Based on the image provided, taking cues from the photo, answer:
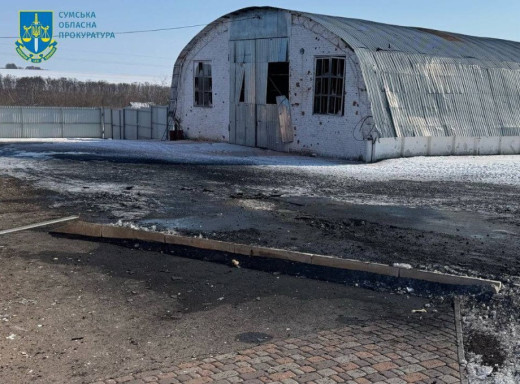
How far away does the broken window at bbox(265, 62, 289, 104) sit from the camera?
2389 centimetres

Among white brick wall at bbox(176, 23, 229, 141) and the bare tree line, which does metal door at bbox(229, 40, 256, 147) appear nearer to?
white brick wall at bbox(176, 23, 229, 141)

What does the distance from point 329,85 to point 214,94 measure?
7022 mm

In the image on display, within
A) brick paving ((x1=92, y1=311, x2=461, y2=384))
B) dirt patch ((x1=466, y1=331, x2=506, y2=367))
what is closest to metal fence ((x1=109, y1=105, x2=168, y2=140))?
brick paving ((x1=92, y1=311, x2=461, y2=384))

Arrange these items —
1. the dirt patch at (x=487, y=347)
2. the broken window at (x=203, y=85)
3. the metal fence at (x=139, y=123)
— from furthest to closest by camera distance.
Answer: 1. the metal fence at (x=139, y=123)
2. the broken window at (x=203, y=85)
3. the dirt patch at (x=487, y=347)

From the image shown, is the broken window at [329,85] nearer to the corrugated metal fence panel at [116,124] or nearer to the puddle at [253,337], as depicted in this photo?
the puddle at [253,337]

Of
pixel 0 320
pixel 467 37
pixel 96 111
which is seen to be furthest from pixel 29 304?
pixel 96 111

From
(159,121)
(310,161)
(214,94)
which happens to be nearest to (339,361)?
(310,161)

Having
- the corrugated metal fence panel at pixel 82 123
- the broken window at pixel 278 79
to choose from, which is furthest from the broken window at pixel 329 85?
the corrugated metal fence panel at pixel 82 123

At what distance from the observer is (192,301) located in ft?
20.6

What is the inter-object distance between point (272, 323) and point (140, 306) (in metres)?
1.40

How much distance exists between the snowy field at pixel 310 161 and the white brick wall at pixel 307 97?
0.72 metres

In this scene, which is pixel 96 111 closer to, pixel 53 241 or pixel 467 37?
pixel 467 37

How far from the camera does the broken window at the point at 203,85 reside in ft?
89.1

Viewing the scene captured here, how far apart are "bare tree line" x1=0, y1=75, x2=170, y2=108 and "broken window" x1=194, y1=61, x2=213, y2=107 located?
34.9 metres
